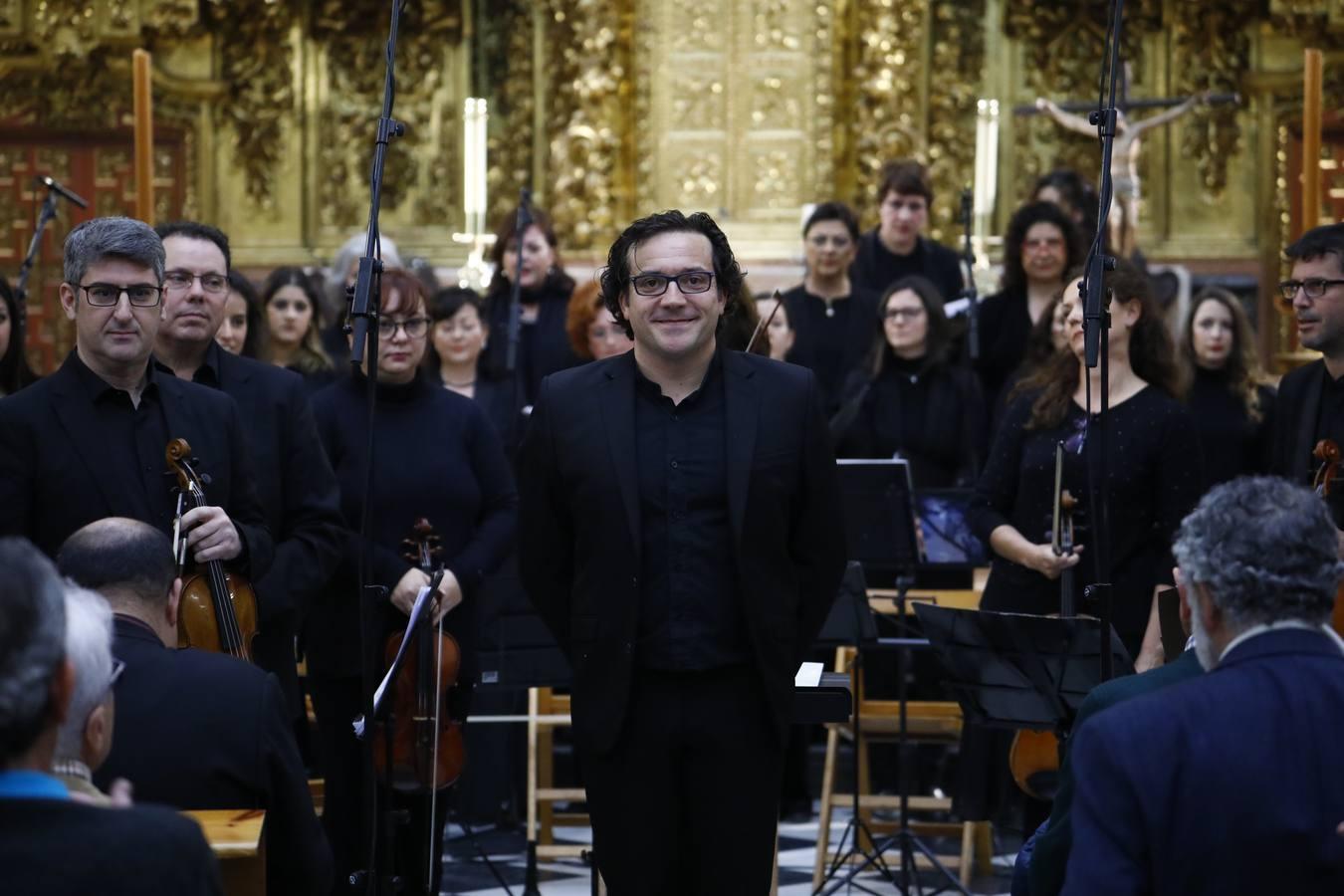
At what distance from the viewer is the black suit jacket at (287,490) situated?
4.82m

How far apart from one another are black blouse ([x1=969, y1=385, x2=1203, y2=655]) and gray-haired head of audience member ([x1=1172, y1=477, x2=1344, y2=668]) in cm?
252

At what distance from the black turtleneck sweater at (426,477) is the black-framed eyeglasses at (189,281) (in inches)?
25.1

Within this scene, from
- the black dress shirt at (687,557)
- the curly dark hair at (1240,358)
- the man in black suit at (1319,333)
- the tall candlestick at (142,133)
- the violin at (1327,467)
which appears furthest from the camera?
the curly dark hair at (1240,358)

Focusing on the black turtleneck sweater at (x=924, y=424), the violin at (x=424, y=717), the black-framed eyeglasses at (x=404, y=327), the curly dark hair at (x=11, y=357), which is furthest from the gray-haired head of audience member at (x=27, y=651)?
the black turtleneck sweater at (x=924, y=424)

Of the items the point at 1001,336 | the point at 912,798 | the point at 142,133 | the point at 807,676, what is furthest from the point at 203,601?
the point at 1001,336

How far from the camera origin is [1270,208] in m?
10.7

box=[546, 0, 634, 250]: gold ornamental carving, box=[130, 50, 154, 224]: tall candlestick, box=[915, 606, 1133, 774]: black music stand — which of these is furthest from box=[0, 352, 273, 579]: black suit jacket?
box=[546, 0, 634, 250]: gold ornamental carving

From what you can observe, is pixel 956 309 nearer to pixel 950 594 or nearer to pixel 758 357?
pixel 950 594

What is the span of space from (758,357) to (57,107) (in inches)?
304

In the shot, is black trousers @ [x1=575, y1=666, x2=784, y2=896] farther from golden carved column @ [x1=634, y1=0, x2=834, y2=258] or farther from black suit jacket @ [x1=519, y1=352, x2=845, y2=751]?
golden carved column @ [x1=634, y1=0, x2=834, y2=258]

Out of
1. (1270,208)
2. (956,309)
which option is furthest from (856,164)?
→ (956,309)

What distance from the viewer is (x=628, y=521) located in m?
4.06

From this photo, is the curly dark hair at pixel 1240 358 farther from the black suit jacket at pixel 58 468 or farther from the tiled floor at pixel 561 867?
the black suit jacket at pixel 58 468

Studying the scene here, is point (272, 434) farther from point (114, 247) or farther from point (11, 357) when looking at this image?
point (11, 357)
